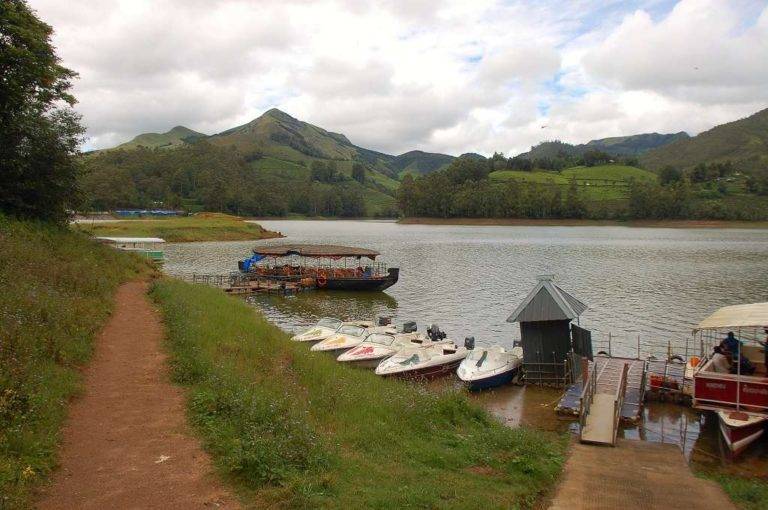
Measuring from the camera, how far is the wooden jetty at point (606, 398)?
1522 cm

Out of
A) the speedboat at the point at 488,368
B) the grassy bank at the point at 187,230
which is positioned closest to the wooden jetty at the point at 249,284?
the speedboat at the point at 488,368

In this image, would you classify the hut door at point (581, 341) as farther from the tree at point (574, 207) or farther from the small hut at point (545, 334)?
the tree at point (574, 207)

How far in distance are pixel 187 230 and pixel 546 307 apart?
92.9m

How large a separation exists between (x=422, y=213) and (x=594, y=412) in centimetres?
17029

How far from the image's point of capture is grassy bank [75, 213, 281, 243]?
9350 cm

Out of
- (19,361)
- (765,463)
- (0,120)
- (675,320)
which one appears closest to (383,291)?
(675,320)

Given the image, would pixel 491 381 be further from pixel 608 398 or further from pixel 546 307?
pixel 608 398

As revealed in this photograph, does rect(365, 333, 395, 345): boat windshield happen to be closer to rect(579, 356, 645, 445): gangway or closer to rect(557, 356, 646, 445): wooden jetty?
rect(557, 356, 646, 445): wooden jetty

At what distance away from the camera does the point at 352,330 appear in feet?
88.9

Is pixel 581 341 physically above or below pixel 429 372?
above

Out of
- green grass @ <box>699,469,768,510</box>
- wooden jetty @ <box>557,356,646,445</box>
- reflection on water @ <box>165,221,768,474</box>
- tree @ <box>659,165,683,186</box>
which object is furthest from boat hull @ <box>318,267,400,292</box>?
tree @ <box>659,165,683,186</box>

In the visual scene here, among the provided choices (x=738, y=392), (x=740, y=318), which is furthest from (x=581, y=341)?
(x=740, y=318)

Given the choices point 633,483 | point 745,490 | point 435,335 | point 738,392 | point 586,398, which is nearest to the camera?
point 633,483

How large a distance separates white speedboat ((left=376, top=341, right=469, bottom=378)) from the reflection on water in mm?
2449
